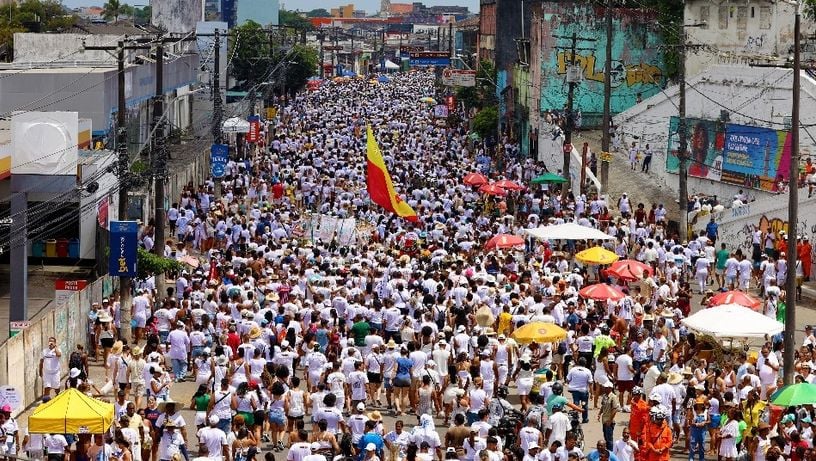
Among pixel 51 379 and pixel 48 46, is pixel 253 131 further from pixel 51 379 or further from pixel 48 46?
pixel 51 379

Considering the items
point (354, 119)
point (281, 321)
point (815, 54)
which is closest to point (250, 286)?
point (281, 321)

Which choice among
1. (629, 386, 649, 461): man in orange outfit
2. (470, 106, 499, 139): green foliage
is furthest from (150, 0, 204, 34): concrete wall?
(629, 386, 649, 461): man in orange outfit

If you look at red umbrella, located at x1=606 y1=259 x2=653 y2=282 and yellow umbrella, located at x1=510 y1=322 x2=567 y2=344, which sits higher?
red umbrella, located at x1=606 y1=259 x2=653 y2=282

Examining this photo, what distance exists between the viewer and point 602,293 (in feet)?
89.5

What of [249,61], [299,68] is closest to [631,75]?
[249,61]

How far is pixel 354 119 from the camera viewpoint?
89438mm

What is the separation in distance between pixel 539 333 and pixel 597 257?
25.8 feet

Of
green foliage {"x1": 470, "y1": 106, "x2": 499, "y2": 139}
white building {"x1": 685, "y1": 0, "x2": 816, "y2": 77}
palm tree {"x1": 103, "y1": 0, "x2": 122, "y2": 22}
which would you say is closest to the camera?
white building {"x1": 685, "y1": 0, "x2": 816, "y2": 77}

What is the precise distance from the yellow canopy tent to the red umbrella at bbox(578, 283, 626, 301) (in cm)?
1092

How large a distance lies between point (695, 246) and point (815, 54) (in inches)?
828

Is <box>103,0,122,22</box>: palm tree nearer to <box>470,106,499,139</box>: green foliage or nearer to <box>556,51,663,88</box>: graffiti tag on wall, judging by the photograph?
<box>470,106,499,139</box>: green foliage

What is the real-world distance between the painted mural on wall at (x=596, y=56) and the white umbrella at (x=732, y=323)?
3742cm

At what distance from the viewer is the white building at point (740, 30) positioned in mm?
55156

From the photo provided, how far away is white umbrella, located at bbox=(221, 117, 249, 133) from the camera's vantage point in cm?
5881
